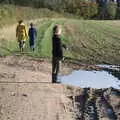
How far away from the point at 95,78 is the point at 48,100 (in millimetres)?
5810

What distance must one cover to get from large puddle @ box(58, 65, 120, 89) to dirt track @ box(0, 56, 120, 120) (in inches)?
45.0

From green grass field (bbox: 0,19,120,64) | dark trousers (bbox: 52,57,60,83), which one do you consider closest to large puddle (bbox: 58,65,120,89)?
dark trousers (bbox: 52,57,60,83)

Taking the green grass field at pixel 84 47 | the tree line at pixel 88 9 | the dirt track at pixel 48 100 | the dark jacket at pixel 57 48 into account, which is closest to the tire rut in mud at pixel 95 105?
the dirt track at pixel 48 100

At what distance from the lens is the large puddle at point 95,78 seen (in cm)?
1952

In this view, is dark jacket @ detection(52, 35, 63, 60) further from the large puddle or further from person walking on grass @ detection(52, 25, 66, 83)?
the large puddle

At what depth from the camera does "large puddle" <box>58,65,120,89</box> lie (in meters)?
19.5

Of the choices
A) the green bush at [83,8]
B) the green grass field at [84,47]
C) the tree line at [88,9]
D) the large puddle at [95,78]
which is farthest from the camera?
the green bush at [83,8]

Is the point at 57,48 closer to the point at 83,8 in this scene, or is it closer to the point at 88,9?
the point at 88,9

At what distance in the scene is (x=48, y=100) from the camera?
15.6m

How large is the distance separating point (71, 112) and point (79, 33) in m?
26.2

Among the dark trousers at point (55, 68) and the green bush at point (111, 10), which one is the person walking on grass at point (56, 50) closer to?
Result: the dark trousers at point (55, 68)

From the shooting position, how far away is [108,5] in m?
79.6

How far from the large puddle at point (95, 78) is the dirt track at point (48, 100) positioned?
1143 mm

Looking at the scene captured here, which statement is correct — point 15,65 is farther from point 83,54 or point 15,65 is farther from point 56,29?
point 83,54
